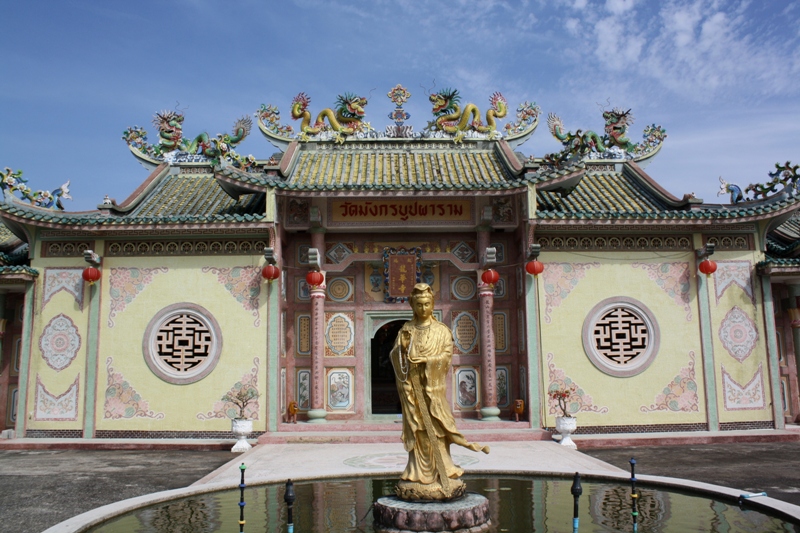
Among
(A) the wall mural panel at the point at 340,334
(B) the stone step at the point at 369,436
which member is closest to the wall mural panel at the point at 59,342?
(B) the stone step at the point at 369,436

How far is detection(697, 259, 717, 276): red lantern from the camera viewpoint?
39.3ft

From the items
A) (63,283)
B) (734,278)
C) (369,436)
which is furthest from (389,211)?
(734,278)

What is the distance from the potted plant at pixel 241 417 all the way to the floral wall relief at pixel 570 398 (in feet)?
17.5

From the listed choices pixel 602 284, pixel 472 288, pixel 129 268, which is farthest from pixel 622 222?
pixel 129 268

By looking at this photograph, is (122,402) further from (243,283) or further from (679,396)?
(679,396)

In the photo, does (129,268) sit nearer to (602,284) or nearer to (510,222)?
(510,222)

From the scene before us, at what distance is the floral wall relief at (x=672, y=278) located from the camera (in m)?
12.3

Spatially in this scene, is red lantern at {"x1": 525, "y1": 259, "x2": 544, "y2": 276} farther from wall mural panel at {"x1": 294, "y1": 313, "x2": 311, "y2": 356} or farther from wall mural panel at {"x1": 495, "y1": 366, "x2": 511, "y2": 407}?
wall mural panel at {"x1": 294, "y1": 313, "x2": 311, "y2": 356}

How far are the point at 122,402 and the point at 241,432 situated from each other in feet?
8.34

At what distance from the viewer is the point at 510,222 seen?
1255 centimetres

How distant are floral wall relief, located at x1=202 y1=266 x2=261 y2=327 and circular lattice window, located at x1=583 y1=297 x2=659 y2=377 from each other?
6.11 m

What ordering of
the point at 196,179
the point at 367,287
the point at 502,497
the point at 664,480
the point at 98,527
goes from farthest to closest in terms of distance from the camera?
1. the point at 196,179
2. the point at 367,287
3. the point at 664,480
4. the point at 502,497
5. the point at 98,527

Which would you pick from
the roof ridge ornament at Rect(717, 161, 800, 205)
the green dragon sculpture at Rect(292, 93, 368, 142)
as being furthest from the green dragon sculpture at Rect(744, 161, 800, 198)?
the green dragon sculpture at Rect(292, 93, 368, 142)

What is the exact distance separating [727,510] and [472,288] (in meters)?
7.25
